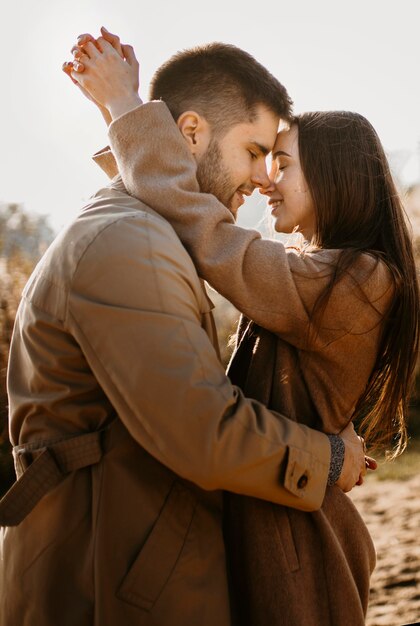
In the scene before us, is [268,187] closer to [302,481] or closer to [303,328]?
[303,328]

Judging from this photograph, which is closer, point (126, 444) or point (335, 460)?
point (126, 444)

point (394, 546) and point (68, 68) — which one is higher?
point (68, 68)

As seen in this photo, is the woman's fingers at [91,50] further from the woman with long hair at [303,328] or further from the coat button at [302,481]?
the coat button at [302,481]

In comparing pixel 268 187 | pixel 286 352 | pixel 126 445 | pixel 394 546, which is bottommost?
pixel 394 546

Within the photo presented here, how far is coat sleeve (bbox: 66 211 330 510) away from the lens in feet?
5.19

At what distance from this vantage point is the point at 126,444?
174cm

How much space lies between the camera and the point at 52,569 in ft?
5.62

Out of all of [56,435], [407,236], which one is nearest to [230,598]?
[56,435]

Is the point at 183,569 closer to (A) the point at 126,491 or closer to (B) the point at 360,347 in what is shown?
(A) the point at 126,491

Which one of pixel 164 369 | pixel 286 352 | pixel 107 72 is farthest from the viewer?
pixel 107 72

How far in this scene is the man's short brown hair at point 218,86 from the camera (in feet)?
7.59

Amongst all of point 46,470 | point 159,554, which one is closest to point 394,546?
point 159,554

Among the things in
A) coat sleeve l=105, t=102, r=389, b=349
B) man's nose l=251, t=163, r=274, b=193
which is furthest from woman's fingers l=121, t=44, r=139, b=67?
man's nose l=251, t=163, r=274, b=193

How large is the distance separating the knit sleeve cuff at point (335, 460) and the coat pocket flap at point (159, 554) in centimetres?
44
